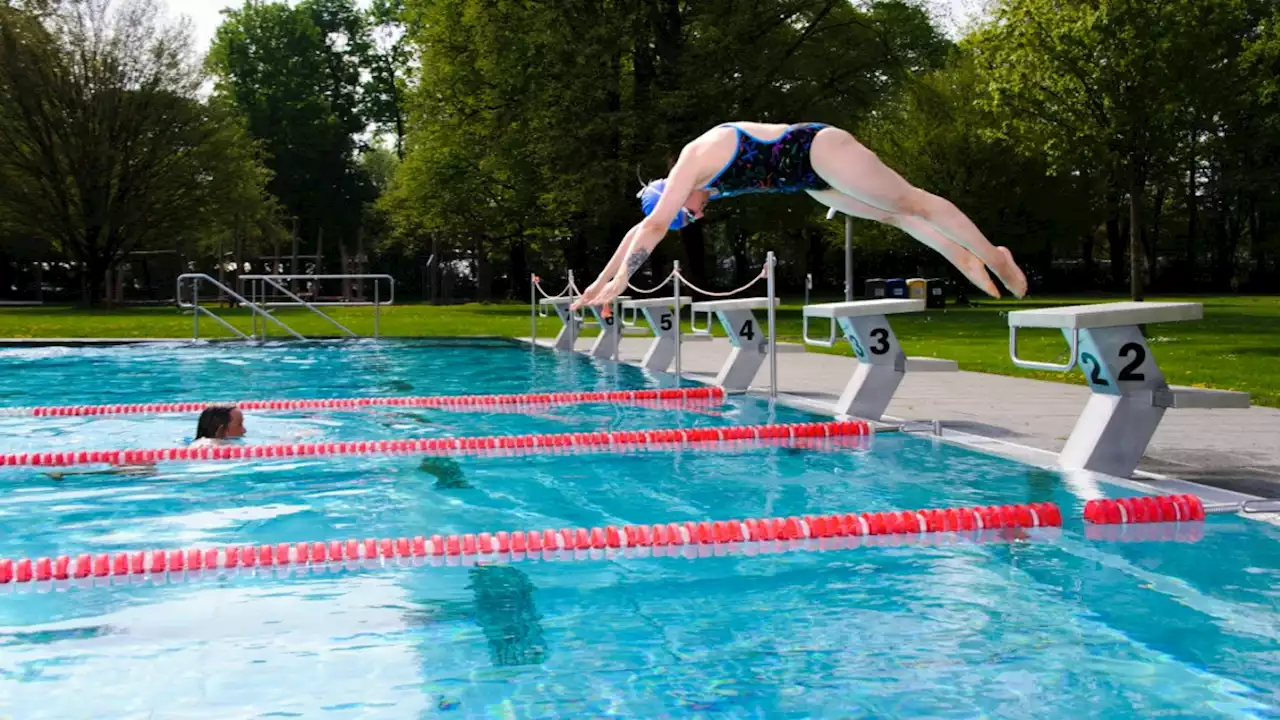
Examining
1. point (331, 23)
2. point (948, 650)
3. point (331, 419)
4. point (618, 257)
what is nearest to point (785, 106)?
point (331, 419)

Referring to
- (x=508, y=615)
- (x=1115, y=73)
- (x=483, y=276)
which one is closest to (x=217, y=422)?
(x=508, y=615)

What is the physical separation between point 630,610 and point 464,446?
419 centimetres

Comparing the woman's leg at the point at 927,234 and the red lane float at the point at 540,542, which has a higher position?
the woman's leg at the point at 927,234

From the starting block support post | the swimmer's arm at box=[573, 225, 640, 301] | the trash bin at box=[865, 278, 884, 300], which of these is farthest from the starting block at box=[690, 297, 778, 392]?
the trash bin at box=[865, 278, 884, 300]

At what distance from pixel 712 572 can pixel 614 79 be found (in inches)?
1085

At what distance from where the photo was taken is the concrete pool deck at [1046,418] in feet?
22.5

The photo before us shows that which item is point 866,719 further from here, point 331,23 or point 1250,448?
point 331,23

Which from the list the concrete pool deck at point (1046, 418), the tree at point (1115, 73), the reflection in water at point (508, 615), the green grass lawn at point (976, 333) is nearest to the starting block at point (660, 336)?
the concrete pool deck at point (1046, 418)

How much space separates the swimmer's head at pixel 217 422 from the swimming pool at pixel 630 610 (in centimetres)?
60

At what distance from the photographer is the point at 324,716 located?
11.1ft

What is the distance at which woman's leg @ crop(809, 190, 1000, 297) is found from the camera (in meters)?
6.68

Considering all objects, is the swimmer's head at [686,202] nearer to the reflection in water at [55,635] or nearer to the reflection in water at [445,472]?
the reflection in water at [445,472]

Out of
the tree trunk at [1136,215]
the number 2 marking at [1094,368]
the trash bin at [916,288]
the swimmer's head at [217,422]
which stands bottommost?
the swimmer's head at [217,422]

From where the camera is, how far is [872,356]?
9.48 meters
